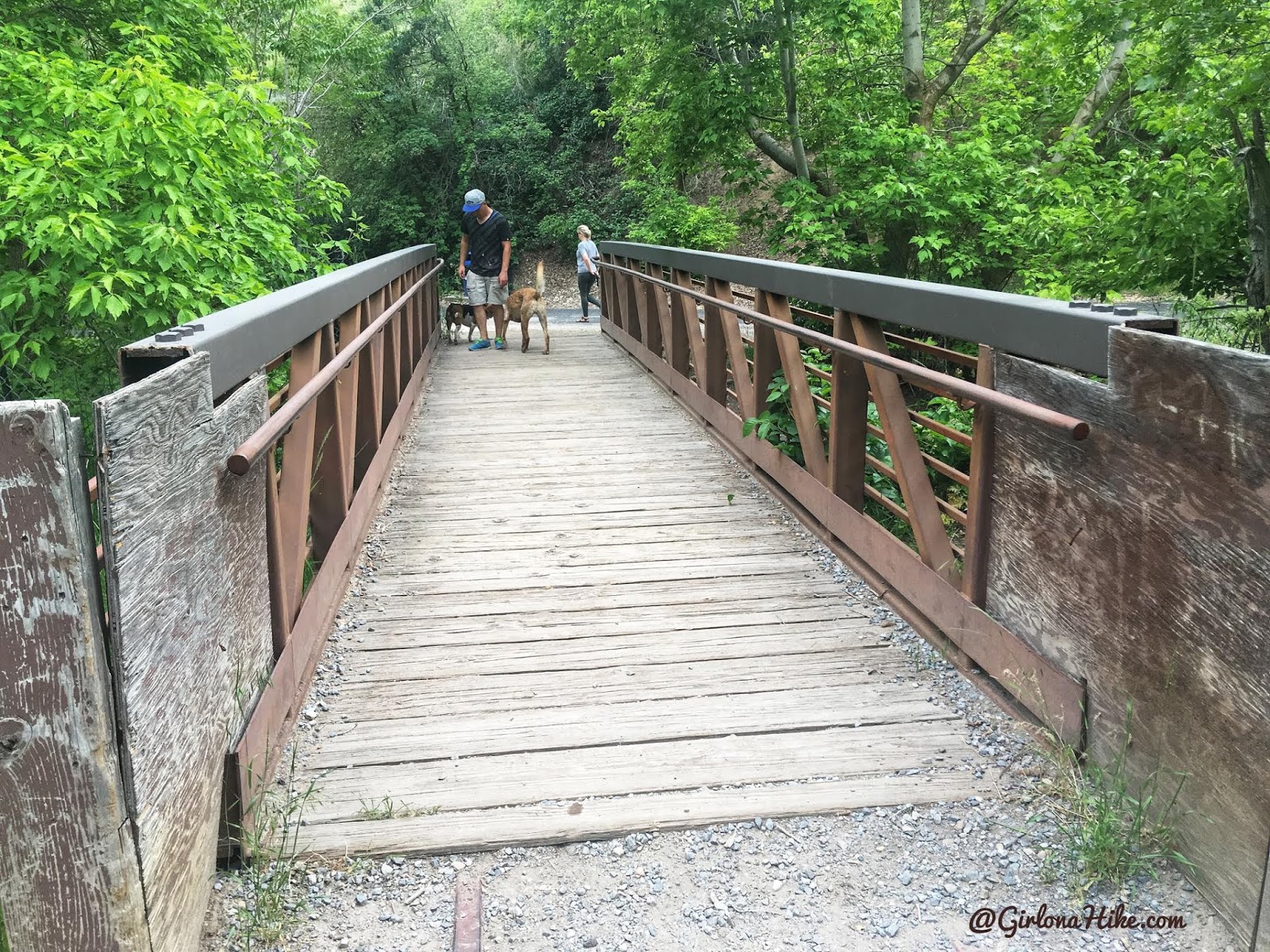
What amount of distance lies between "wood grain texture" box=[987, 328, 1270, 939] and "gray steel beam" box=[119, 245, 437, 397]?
6.60 ft

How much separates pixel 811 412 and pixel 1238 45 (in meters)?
5.53

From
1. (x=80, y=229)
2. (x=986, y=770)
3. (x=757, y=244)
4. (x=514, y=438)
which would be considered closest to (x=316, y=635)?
(x=986, y=770)

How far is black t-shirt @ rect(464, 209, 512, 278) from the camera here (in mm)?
10578

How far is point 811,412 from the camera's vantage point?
461 cm

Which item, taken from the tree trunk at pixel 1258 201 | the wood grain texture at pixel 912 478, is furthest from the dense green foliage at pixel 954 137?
the wood grain texture at pixel 912 478

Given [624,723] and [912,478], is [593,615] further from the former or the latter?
[912,478]

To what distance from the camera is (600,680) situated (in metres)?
3.28

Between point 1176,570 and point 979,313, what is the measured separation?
1083 mm

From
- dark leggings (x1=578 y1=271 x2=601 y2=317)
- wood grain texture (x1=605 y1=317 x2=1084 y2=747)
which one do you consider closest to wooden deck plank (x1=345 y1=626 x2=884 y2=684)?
wood grain texture (x1=605 y1=317 x2=1084 y2=747)

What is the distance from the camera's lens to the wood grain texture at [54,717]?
61.9 inches

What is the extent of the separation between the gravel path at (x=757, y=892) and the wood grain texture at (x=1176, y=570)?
0.80 feet

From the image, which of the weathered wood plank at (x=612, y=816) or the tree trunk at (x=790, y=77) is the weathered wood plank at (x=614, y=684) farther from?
the tree trunk at (x=790, y=77)

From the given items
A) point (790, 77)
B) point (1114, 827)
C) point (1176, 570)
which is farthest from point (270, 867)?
point (790, 77)

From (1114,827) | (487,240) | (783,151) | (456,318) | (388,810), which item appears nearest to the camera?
(1114,827)
